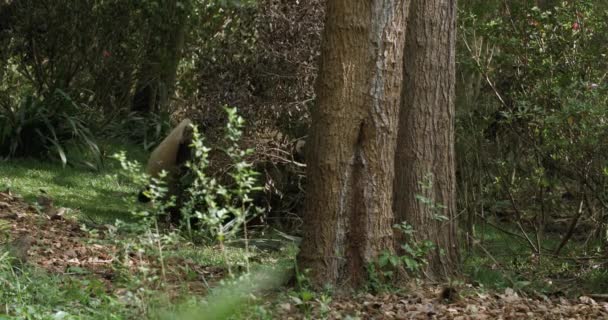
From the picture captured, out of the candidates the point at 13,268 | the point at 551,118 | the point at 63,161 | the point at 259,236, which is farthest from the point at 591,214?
the point at 63,161

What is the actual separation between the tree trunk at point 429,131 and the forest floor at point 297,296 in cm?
52

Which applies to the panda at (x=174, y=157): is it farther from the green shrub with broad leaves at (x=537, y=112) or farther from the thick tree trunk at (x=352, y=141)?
the thick tree trunk at (x=352, y=141)

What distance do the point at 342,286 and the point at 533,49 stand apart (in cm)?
439

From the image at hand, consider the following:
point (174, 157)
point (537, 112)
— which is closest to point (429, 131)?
point (537, 112)

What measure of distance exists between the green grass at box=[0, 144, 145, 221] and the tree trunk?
3786mm

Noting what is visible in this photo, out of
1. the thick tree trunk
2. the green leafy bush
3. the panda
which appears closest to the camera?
the thick tree trunk

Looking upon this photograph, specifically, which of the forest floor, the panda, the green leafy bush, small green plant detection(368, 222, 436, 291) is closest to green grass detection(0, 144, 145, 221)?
the green leafy bush

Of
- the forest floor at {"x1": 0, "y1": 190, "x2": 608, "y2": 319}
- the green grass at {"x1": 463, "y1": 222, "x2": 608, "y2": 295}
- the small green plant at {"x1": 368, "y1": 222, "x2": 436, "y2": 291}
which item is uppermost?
the small green plant at {"x1": 368, "y1": 222, "x2": 436, "y2": 291}

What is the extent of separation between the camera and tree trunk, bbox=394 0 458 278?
7.43 m

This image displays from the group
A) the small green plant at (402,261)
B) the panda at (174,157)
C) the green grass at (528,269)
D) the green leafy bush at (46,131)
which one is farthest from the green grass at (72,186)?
the small green plant at (402,261)

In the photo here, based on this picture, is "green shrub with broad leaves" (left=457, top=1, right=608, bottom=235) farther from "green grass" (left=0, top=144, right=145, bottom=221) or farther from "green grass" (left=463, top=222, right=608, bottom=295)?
"green grass" (left=0, top=144, right=145, bottom=221)

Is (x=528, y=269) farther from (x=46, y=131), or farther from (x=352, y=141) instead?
(x=46, y=131)

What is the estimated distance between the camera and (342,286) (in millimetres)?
6520

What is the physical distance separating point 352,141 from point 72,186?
6437 millimetres
